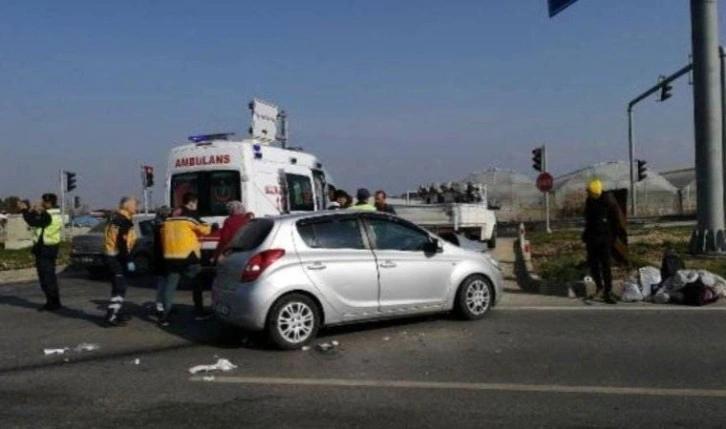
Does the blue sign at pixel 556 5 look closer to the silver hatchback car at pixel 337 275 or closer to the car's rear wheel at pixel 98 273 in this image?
the silver hatchback car at pixel 337 275

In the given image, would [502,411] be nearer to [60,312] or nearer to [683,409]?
[683,409]

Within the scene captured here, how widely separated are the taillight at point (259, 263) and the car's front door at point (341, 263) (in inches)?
12.1

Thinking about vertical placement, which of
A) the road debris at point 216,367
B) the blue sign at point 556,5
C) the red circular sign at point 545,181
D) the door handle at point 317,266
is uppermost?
the blue sign at point 556,5

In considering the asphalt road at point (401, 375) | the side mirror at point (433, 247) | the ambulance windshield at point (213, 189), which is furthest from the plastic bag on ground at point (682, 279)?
the ambulance windshield at point (213, 189)

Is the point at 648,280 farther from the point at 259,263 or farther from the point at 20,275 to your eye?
the point at 20,275

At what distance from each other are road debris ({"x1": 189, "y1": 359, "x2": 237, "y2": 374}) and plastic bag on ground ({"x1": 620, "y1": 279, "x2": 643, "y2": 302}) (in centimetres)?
633

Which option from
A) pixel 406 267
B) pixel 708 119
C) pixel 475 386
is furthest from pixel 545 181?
pixel 475 386

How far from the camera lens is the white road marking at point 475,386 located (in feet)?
21.7

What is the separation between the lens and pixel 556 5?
15.8 meters

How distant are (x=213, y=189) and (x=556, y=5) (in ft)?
24.5

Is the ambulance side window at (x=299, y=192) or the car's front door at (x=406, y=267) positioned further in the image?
the ambulance side window at (x=299, y=192)

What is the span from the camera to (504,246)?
1032 inches

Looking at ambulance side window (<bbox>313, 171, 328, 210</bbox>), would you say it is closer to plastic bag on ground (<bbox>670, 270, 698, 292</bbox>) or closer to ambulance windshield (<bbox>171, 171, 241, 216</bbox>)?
ambulance windshield (<bbox>171, 171, 241, 216</bbox>)

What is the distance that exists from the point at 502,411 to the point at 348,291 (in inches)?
138
